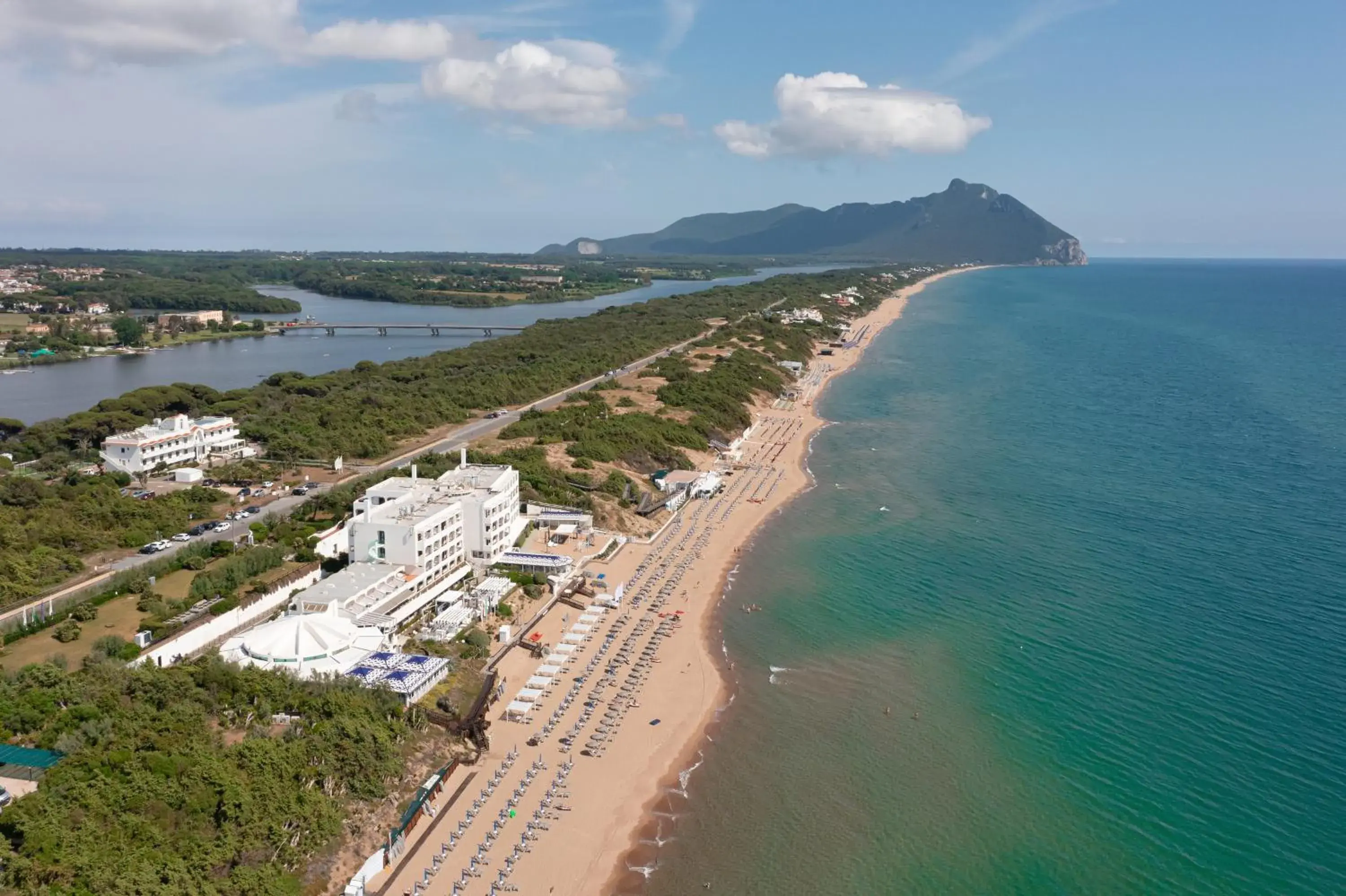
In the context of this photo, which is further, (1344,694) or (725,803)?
(1344,694)

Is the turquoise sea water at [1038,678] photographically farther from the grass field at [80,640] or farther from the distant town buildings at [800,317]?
the distant town buildings at [800,317]

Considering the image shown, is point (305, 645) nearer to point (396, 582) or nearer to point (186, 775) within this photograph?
point (396, 582)

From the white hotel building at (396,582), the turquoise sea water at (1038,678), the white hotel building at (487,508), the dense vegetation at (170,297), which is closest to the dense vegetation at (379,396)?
the white hotel building at (487,508)

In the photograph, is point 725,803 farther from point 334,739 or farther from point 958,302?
point 958,302

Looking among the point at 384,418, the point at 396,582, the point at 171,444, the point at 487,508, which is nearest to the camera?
the point at 396,582

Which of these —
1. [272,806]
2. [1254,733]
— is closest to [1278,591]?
[1254,733]

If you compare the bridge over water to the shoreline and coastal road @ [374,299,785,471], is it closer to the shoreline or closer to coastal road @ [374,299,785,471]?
coastal road @ [374,299,785,471]

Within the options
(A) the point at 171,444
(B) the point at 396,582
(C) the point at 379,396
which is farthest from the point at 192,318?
(B) the point at 396,582
